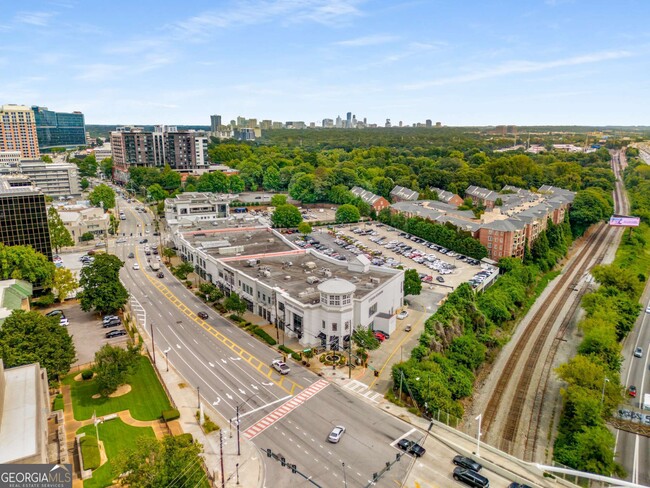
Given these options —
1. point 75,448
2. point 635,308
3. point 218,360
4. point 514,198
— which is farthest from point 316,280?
point 514,198

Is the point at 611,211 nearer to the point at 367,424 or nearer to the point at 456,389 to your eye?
the point at 456,389

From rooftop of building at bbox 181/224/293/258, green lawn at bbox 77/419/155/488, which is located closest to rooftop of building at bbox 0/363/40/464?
green lawn at bbox 77/419/155/488

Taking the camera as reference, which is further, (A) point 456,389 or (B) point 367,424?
(A) point 456,389

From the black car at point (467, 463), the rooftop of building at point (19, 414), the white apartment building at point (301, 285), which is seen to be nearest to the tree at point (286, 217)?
the white apartment building at point (301, 285)

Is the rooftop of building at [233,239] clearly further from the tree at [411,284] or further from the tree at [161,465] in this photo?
the tree at [161,465]

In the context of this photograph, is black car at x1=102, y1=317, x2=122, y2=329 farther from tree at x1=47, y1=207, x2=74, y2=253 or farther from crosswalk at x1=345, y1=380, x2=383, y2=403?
tree at x1=47, y1=207, x2=74, y2=253

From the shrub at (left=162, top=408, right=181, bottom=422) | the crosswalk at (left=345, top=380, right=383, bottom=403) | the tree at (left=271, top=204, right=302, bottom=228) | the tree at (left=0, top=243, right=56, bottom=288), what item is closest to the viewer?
the shrub at (left=162, top=408, right=181, bottom=422)

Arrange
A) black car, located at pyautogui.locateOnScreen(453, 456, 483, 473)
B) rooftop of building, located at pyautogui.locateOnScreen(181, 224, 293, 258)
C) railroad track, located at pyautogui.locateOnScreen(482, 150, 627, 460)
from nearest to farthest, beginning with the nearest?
black car, located at pyautogui.locateOnScreen(453, 456, 483, 473) < railroad track, located at pyautogui.locateOnScreen(482, 150, 627, 460) < rooftop of building, located at pyautogui.locateOnScreen(181, 224, 293, 258)
